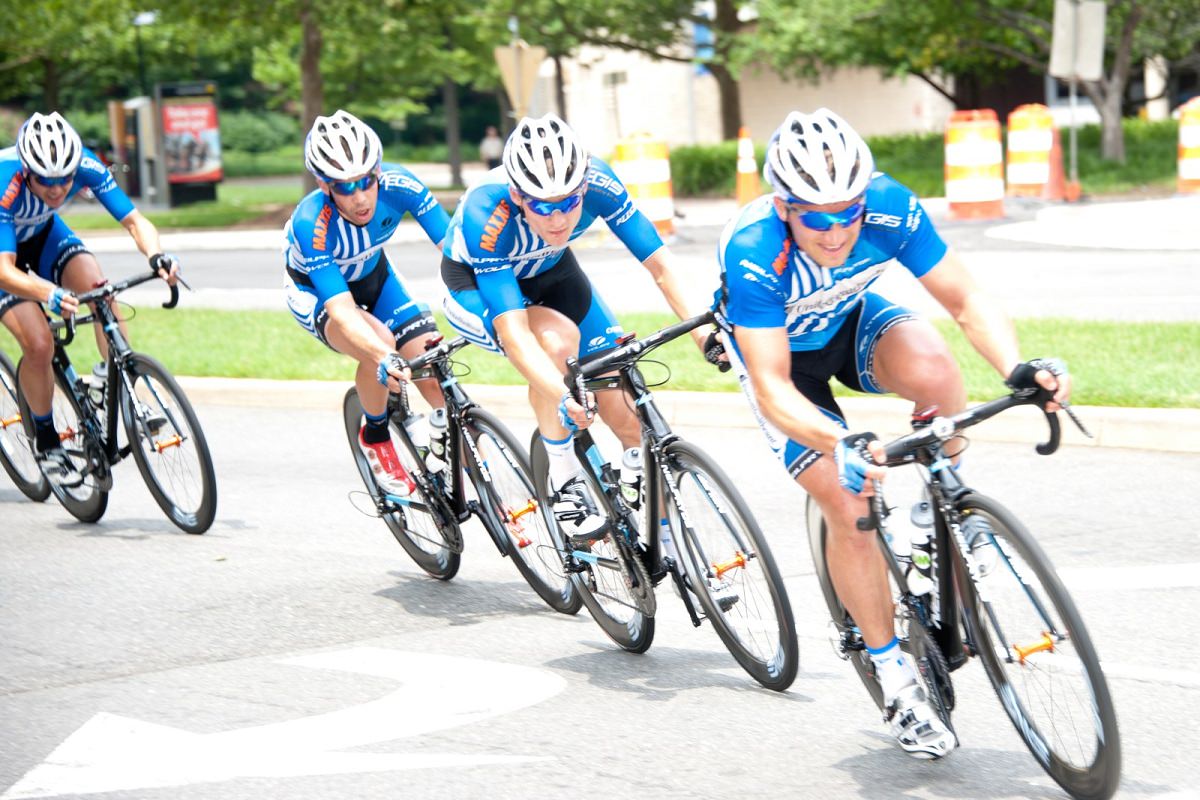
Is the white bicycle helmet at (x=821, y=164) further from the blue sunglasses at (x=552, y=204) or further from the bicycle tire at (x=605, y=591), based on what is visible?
the bicycle tire at (x=605, y=591)

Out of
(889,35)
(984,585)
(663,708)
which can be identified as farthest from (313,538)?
(889,35)

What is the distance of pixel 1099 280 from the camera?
49.3 feet

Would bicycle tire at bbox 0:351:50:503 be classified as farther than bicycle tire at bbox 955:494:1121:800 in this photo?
Yes

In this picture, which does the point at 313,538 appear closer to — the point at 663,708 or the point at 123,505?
the point at 123,505

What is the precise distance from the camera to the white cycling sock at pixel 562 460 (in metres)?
6.06

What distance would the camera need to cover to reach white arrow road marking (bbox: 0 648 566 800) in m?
4.90

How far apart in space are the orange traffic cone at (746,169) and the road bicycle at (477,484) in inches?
611

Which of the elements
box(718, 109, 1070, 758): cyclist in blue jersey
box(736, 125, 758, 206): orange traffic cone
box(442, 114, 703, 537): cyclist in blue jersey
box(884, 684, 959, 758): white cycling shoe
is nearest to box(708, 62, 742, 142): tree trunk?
box(736, 125, 758, 206): orange traffic cone

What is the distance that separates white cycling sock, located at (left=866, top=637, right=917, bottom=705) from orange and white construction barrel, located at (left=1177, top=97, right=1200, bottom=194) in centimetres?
1915

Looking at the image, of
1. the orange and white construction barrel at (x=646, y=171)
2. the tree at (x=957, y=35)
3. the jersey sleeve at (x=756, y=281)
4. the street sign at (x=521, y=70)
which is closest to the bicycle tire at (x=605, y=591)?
the jersey sleeve at (x=756, y=281)

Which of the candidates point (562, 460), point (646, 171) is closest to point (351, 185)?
point (562, 460)

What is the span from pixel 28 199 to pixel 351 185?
8.45 feet

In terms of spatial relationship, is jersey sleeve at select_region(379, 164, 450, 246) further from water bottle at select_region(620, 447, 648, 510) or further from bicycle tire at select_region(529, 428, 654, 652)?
water bottle at select_region(620, 447, 648, 510)

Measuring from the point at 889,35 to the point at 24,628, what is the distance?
2722 cm
